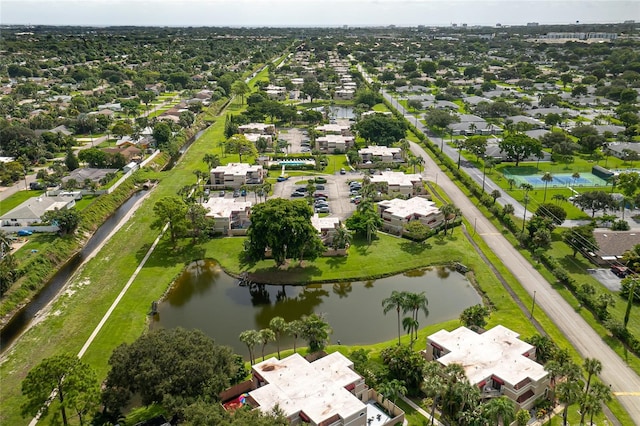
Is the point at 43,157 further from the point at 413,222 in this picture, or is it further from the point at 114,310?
the point at 413,222

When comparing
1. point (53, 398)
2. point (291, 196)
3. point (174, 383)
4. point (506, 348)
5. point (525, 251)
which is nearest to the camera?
point (174, 383)

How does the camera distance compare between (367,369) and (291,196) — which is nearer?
(367,369)

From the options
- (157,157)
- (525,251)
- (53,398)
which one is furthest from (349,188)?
(53,398)

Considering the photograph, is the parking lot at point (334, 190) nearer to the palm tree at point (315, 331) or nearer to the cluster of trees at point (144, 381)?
the palm tree at point (315, 331)

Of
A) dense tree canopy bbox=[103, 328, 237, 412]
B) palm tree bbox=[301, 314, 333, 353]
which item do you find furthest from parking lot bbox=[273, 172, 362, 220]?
dense tree canopy bbox=[103, 328, 237, 412]

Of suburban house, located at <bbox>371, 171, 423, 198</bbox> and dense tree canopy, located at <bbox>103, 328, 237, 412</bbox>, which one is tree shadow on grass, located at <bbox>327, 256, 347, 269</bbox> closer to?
suburban house, located at <bbox>371, 171, 423, 198</bbox>

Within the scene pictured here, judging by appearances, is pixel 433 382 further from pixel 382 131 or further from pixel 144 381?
pixel 382 131

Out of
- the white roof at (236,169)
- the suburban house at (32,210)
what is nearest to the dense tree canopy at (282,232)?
the white roof at (236,169)
